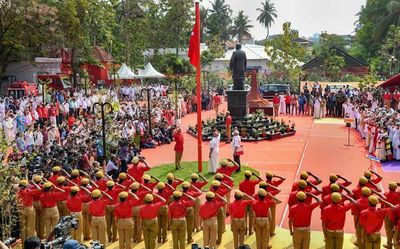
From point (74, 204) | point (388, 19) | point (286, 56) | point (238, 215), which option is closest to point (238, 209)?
point (238, 215)

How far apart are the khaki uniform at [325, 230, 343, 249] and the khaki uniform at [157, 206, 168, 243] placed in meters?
3.69

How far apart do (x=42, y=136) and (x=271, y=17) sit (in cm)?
9026

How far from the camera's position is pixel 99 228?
35.6 feet

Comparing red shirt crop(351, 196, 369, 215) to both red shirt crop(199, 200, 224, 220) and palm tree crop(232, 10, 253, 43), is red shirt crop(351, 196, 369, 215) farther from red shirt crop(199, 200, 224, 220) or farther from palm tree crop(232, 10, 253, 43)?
palm tree crop(232, 10, 253, 43)

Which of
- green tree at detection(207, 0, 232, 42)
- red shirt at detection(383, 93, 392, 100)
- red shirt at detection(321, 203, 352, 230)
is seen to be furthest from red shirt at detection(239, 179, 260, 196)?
green tree at detection(207, 0, 232, 42)

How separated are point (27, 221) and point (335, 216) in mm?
6884

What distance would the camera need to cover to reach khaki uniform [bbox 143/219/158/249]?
1049 centimetres

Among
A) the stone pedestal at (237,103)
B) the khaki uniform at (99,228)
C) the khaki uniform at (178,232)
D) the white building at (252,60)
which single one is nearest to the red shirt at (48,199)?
the khaki uniform at (99,228)

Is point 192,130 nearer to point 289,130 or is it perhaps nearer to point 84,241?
point 289,130

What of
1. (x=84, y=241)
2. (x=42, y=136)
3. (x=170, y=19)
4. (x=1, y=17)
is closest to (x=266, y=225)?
(x=84, y=241)

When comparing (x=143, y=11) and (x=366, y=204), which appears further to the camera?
(x=143, y=11)

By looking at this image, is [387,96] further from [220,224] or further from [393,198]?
[220,224]

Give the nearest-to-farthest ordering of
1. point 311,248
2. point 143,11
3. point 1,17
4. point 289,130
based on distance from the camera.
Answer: point 311,248, point 289,130, point 1,17, point 143,11

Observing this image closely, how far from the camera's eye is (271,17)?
104 m
